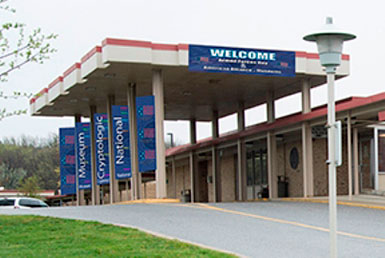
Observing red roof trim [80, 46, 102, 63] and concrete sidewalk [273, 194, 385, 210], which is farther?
red roof trim [80, 46, 102, 63]

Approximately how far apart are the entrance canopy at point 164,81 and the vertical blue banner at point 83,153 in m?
1.31

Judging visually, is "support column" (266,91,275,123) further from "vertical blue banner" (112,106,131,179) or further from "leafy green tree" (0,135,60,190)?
"leafy green tree" (0,135,60,190)

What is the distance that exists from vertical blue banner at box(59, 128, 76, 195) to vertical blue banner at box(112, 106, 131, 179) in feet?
28.6

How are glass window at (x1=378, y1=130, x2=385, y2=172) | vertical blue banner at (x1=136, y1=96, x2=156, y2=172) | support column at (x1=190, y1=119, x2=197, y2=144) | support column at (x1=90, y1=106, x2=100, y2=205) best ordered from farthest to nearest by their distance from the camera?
support column at (x1=190, y1=119, x2=197, y2=144) < support column at (x1=90, y1=106, x2=100, y2=205) < glass window at (x1=378, y1=130, x2=385, y2=172) < vertical blue banner at (x1=136, y1=96, x2=156, y2=172)

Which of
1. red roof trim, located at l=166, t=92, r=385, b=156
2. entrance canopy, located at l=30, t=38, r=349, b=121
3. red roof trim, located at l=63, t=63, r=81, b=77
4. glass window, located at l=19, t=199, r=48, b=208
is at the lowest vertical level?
glass window, located at l=19, t=199, r=48, b=208

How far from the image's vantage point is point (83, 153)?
116 feet

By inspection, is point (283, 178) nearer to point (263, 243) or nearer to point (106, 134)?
point (106, 134)

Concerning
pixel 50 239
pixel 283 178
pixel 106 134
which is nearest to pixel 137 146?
pixel 106 134

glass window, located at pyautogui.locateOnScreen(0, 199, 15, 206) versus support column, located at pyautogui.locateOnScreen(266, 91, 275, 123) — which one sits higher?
support column, located at pyautogui.locateOnScreen(266, 91, 275, 123)

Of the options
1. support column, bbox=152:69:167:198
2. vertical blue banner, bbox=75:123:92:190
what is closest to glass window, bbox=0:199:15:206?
vertical blue banner, bbox=75:123:92:190

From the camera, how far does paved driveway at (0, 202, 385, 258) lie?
38.9 ft

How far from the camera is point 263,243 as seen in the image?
40.5ft

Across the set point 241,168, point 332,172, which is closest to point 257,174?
point 241,168

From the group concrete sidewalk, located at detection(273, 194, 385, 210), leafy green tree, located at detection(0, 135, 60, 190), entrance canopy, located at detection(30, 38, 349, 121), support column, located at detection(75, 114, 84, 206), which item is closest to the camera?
concrete sidewalk, located at detection(273, 194, 385, 210)
